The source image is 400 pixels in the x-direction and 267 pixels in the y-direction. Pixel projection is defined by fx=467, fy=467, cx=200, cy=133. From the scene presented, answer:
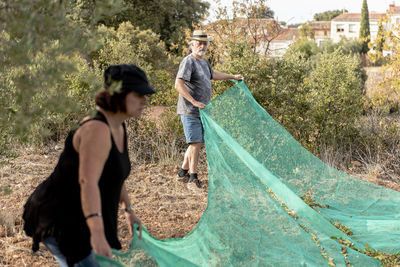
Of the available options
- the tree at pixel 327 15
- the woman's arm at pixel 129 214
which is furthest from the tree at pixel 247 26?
the tree at pixel 327 15

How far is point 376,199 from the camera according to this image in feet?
16.6

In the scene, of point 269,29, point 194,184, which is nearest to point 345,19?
point 269,29

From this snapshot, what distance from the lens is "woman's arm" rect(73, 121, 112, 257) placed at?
80.8 inches

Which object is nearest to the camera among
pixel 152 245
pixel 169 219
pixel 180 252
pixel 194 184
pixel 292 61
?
pixel 152 245

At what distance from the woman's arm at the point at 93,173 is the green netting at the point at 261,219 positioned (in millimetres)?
392

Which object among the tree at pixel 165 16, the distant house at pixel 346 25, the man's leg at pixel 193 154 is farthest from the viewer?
the distant house at pixel 346 25

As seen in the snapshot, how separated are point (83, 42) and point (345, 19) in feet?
239

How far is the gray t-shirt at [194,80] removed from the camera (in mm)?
5252

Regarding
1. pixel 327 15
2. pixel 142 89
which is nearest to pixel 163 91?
pixel 142 89

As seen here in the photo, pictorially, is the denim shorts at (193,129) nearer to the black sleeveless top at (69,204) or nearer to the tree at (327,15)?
the black sleeveless top at (69,204)

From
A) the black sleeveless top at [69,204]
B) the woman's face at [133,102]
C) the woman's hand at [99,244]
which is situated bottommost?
the woman's hand at [99,244]

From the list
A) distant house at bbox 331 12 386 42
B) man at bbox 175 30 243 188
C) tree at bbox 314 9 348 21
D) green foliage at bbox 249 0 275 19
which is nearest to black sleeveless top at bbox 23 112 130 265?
man at bbox 175 30 243 188

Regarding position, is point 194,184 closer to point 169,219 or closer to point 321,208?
point 169,219

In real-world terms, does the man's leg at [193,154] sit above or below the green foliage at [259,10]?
below
